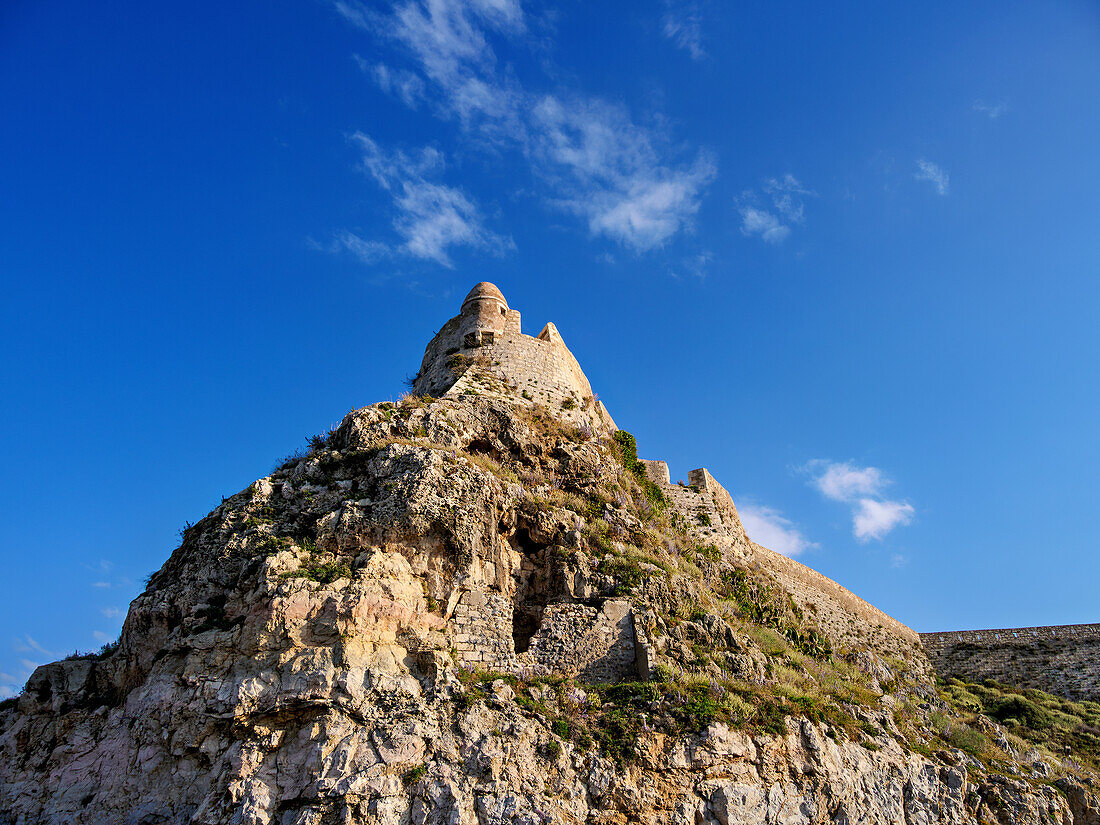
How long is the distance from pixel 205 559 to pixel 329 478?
2938mm

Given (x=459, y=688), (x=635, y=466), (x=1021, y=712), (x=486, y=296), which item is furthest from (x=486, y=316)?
(x=1021, y=712)

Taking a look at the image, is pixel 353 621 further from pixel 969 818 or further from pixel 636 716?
pixel 969 818

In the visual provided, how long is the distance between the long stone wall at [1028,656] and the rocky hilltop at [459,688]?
39.8 feet

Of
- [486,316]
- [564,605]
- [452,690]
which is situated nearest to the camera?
[452,690]

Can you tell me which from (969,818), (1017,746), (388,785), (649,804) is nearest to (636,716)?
(649,804)

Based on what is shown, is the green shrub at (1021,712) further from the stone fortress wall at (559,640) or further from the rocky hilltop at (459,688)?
the stone fortress wall at (559,640)

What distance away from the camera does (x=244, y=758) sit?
1051 cm

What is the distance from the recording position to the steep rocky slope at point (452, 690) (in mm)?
10672

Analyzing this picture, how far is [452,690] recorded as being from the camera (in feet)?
37.6

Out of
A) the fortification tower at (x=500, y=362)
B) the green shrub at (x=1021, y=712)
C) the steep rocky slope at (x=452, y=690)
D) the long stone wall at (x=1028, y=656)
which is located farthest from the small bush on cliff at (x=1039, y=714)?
the fortification tower at (x=500, y=362)

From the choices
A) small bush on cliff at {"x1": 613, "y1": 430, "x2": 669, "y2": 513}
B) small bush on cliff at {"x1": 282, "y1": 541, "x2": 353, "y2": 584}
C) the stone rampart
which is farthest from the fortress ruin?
small bush on cliff at {"x1": 282, "y1": 541, "x2": 353, "y2": 584}

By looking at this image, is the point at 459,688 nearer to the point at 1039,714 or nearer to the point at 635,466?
the point at 635,466

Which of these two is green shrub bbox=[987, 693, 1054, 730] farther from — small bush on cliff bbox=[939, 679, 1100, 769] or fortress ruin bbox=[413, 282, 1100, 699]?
fortress ruin bbox=[413, 282, 1100, 699]

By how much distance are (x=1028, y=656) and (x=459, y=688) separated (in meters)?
29.6
